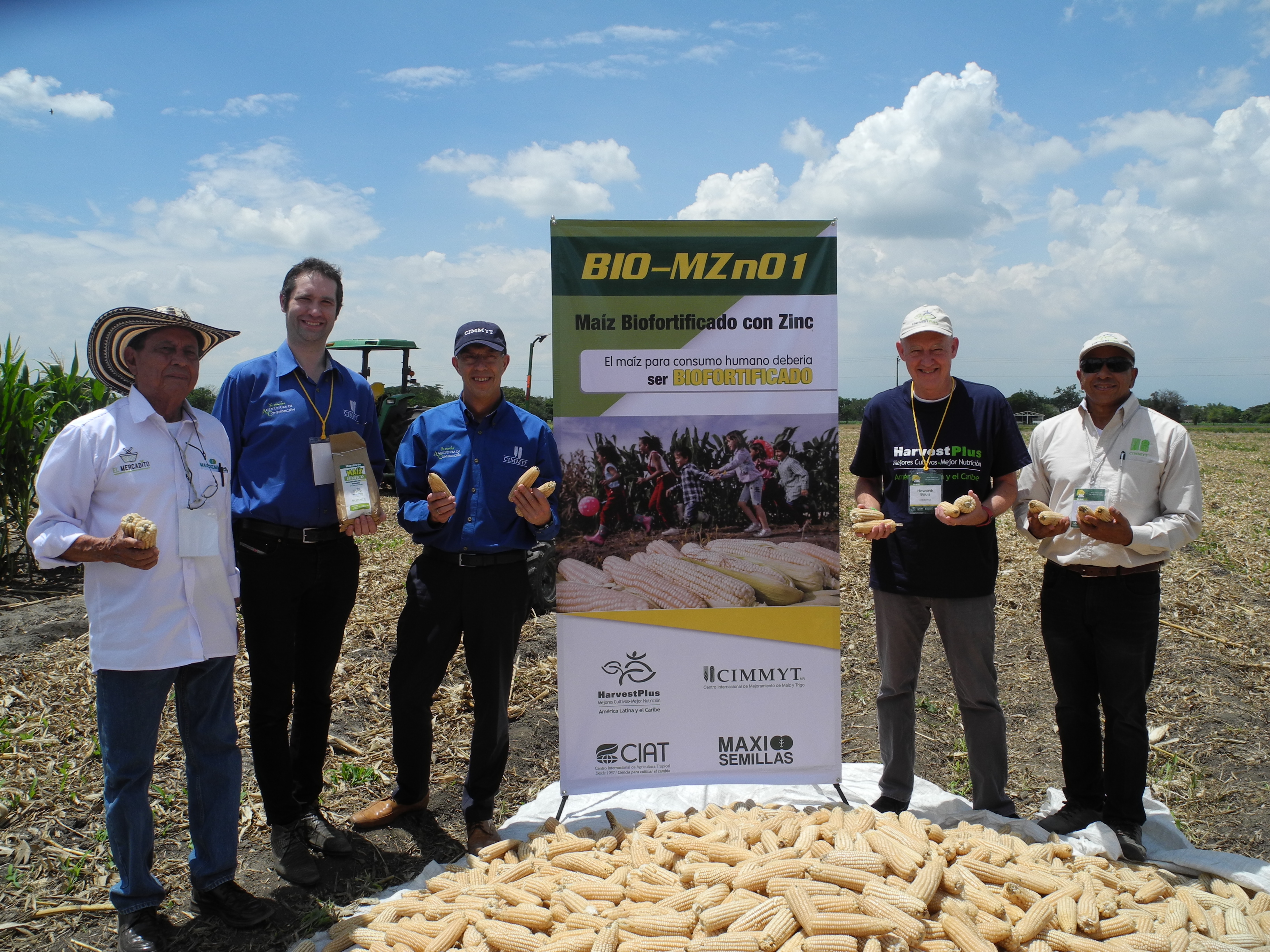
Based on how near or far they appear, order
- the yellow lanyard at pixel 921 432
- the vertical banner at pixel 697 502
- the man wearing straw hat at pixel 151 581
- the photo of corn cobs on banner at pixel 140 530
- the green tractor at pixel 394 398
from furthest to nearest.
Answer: the green tractor at pixel 394 398
the vertical banner at pixel 697 502
the yellow lanyard at pixel 921 432
the man wearing straw hat at pixel 151 581
the photo of corn cobs on banner at pixel 140 530

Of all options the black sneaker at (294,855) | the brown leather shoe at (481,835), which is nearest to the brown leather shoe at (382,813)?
the black sneaker at (294,855)

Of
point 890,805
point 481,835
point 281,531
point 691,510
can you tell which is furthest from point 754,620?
point 281,531

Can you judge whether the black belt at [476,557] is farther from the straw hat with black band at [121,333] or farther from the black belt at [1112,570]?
the black belt at [1112,570]

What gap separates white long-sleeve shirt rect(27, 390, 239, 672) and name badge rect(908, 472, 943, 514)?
3.34 meters

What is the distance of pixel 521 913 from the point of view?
127 inches

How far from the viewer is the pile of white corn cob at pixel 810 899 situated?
9.45 ft

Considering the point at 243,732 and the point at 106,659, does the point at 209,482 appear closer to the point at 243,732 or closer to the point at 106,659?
the point at 106,659

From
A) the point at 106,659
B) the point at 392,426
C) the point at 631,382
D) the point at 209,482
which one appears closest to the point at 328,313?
the point at 209,482

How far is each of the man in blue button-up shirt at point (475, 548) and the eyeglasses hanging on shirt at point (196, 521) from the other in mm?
853

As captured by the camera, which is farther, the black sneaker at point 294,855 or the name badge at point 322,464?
the black sneaker at point 294,855

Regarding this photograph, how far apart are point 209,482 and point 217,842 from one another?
5.48 feet

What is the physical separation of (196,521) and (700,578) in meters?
2.49

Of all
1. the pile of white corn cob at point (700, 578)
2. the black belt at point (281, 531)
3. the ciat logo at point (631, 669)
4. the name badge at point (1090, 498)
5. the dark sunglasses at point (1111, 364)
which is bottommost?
the ciat logo at point (631, 669)

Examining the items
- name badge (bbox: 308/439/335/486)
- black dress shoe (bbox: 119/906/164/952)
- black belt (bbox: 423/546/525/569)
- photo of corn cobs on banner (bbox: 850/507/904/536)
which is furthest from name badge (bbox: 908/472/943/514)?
black dress shoe (bbox: 119/906/164/952)
